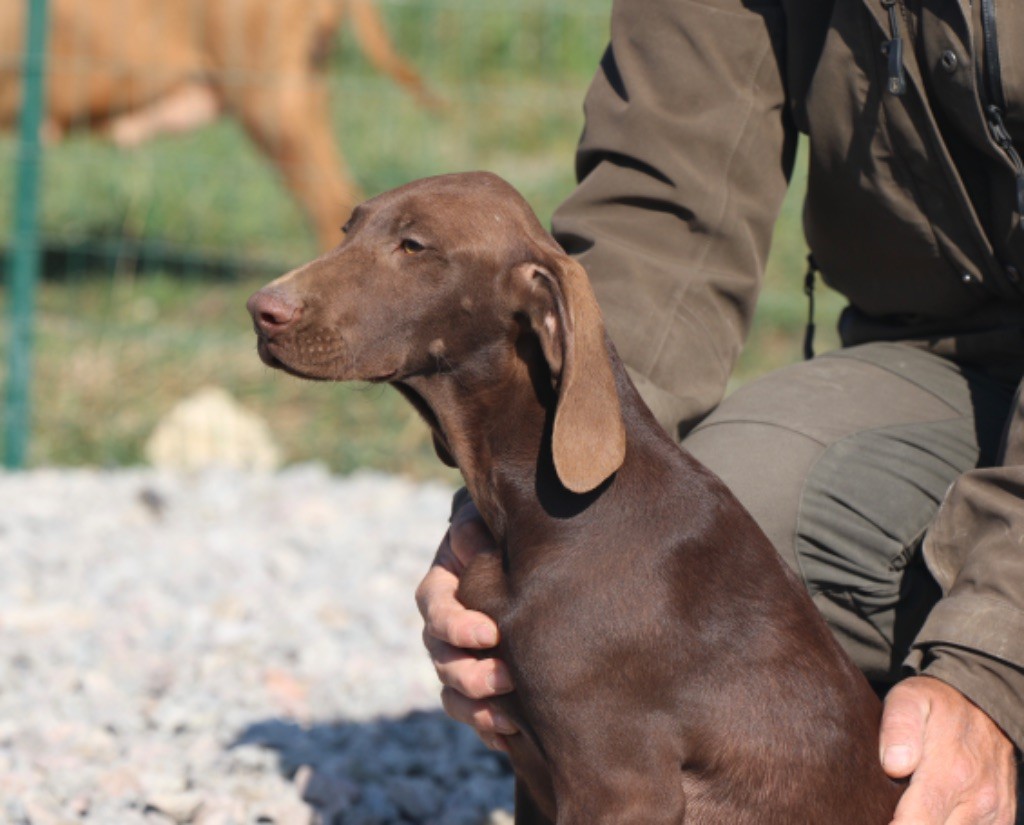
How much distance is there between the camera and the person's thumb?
7.36ft

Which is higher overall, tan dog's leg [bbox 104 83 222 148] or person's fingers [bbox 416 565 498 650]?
person's fingers [bbox 416 565 498 650]

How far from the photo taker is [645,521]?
2354 mm

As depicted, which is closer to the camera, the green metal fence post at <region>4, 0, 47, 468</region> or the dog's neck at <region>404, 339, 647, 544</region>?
the dog's neck at <region>404, 339, 647, 544</region>

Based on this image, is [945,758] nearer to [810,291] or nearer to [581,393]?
[581,393]

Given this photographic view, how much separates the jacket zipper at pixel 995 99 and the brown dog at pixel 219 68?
4402mm

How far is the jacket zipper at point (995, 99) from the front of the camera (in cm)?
247

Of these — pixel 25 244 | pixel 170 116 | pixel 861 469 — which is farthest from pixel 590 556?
pixel 170 116

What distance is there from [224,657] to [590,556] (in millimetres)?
1867

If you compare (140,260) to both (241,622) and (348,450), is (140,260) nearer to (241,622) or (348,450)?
(348,450)

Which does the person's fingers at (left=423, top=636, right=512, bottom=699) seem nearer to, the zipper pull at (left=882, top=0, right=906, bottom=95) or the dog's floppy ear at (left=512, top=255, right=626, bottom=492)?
the dog's floppy ear at (left=512, top=255, right=626, bottom=492)

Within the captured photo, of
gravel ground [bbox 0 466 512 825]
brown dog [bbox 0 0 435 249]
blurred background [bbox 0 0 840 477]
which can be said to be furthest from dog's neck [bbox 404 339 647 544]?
brown dog [bbox 0 0 435 249]

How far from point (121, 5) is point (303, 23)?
100 centimetres

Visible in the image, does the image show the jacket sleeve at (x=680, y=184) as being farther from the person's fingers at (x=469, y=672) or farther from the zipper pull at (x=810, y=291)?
the person's fingers at (x=469, y=672)

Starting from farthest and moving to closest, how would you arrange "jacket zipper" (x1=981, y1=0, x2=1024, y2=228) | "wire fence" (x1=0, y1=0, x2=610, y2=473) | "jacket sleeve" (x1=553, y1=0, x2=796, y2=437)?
"wire fence" (x1=0, y1=0, x2=610, y2=473)
"jacket sleeve" (x1=553, y1=0, x2=796, y2=437)
"jacket zipper" (x1=981, y1=0, x2=1024, y2=228)
